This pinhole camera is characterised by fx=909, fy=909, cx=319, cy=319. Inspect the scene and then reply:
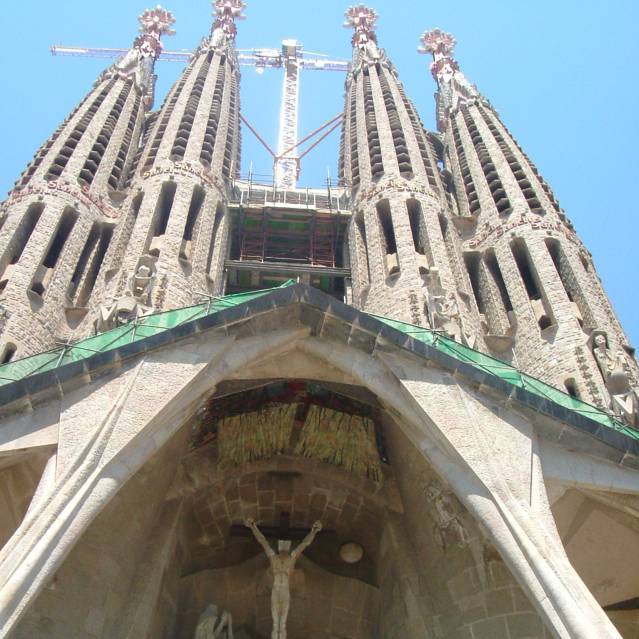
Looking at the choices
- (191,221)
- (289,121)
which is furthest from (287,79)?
(191,221)

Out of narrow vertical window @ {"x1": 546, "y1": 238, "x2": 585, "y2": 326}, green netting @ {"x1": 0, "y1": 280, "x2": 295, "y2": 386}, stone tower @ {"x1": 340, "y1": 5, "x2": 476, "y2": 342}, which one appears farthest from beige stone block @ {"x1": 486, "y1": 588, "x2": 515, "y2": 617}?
narrow vertical window @ {"x1": 546, "y1": 238, "x2": 585, "y2": 326}

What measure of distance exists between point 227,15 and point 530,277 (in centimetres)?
2467

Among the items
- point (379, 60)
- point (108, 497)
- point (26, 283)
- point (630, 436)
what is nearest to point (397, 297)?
point (26, 283)

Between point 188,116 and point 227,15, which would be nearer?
point 188,116

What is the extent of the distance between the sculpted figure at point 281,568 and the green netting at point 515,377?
297cm

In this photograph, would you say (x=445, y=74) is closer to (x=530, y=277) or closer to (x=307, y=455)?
(x=530, y=277)

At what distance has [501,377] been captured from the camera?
1192cm

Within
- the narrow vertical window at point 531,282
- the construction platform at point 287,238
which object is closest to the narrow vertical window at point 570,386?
the narrow vertical window at point 531,282

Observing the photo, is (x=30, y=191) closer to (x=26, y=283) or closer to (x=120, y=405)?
(x=26, y=283)

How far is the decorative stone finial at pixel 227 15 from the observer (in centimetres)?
3931

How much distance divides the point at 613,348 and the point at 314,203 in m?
12.3

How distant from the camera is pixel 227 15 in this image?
40.6 meters

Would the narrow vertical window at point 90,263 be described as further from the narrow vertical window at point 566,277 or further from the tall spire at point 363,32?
the tall spire at point 363,32

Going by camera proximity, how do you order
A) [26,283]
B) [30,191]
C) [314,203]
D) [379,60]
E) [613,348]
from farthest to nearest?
[379,60]
[314,203]
[30,191]
[26,283]
[613,348]
